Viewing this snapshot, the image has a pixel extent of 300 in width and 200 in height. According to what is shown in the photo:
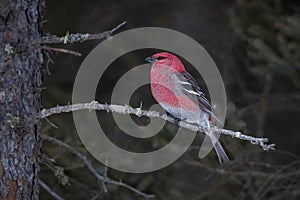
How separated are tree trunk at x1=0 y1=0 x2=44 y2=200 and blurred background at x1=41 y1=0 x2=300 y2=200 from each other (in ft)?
1.45

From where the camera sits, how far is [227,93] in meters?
5.58

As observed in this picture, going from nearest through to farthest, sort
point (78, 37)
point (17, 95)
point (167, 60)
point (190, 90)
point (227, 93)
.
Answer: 1. point (78, 37)
2. point (17, 95)
3. point (167, 60)
4. point (190, 90)
5. point (227, 93)

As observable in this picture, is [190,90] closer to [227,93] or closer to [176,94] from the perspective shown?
[176,94]

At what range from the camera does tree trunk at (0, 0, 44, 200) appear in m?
3.15

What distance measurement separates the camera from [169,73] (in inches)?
152

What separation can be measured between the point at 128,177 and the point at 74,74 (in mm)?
2156

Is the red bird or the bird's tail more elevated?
the red bird

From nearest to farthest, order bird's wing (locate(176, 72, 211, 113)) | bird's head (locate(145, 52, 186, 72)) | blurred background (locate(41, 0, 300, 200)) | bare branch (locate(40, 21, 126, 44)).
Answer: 1. bare branch (locate(40, 21, 126, 44))
2. bird's head (locate(145, 52, 186, 72))
3. bird's wing (locate(176, 72, 211, 113))
4. blurred background (locate(41, 0, 300, 200))

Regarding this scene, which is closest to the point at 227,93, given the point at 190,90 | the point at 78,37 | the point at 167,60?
the point at 190,90

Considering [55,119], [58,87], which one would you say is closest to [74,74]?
[58,87]

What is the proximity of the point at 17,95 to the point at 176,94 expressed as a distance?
1.11m

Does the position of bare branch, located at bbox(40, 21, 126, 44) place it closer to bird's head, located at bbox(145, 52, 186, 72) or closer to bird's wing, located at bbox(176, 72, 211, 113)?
bird's head, located at bbox(145, 52, 186, 72)

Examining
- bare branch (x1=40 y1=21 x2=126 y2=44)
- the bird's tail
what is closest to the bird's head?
the bird's tail

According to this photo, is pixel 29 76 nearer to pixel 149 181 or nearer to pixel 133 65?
pixel 149 181
